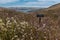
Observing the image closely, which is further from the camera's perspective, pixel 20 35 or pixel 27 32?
pixel 27 32

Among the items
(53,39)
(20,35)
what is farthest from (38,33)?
(20,35)

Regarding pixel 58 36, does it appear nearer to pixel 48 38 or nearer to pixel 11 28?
pixel 48 38

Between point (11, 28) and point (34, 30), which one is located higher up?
point (11, 28)

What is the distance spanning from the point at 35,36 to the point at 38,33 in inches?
13.1

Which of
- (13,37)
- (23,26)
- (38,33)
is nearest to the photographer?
(13,37)

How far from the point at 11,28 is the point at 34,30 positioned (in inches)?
50.8

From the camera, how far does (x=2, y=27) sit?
6121mm

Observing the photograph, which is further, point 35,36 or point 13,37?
point 35,36

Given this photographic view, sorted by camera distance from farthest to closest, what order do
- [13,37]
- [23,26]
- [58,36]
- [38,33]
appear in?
[58,36] < [38,33] < [23,26] < [13,37]

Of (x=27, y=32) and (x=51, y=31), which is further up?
(x=27, y=32)

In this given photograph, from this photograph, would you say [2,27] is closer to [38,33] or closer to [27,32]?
[27,32]

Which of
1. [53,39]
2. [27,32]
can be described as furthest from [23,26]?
[53,39]

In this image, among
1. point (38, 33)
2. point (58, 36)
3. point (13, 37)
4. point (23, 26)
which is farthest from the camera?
point (58, 36)

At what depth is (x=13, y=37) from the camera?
6117 millimetres
